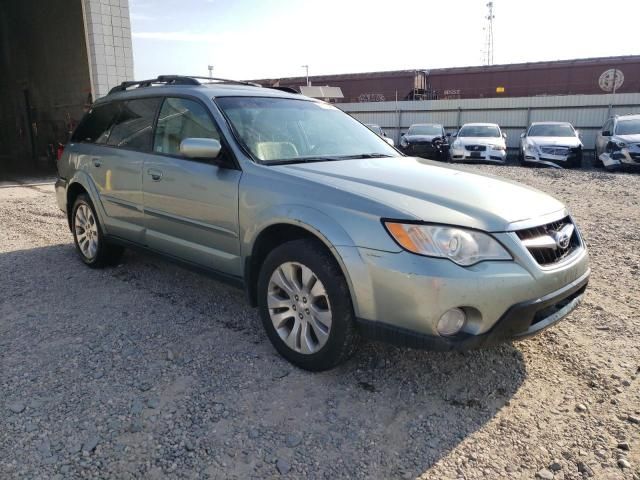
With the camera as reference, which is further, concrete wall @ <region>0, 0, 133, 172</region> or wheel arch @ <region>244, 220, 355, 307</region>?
concrete wall @ <region>0, 0, 133, 172</region>

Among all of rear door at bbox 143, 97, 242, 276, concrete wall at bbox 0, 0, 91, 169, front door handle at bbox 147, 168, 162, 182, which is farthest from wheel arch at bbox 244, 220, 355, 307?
concrete wall at bbox 0, 0, 91, 169

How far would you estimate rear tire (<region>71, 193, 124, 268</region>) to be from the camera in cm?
488

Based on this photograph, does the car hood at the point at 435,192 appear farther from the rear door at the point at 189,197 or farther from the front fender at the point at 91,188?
the front fender at the point at 91,188

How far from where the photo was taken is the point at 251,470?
2227 millimetres

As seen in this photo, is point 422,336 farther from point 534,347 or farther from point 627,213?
point 627,213

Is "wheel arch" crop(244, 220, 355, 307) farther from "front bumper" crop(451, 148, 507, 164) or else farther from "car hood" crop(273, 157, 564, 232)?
"front bumper" crop(451, 148, 507, 164)

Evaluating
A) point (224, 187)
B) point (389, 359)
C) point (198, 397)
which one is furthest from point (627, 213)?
point (198, 397)

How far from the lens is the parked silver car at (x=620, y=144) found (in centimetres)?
1336

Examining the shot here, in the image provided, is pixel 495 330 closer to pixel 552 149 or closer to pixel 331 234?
pixel 331 234

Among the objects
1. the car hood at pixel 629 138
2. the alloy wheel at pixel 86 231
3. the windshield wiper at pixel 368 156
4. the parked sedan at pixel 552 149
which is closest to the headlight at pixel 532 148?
the parked sedan at pixel 552 149

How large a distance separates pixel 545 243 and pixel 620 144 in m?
13.1

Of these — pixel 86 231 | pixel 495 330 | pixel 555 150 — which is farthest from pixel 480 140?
pixel 495 330

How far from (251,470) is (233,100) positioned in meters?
2.56

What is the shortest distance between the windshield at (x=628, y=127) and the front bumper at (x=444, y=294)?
13841 millimetres
